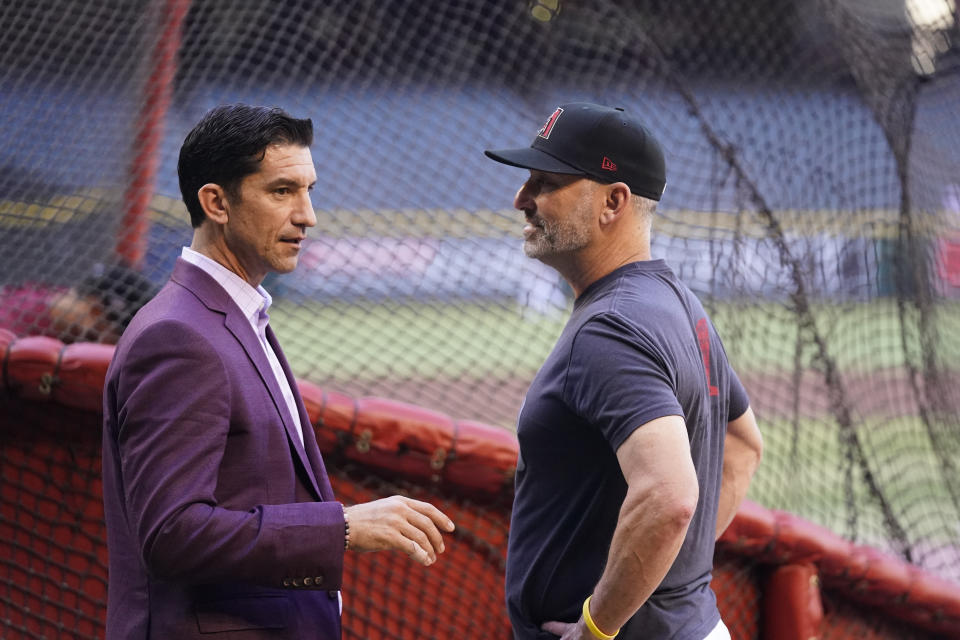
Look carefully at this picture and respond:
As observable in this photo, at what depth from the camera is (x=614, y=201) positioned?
6.73 ft

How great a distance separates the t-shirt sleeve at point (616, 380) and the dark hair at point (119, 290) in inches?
65.0

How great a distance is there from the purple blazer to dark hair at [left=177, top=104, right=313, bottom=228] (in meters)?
0.15

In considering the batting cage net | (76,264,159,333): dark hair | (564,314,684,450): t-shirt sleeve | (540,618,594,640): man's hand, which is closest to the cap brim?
(564,314,684,450): t-shirt sleeve

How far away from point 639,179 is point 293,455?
2.82 feet

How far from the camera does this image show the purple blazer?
4.94 ft

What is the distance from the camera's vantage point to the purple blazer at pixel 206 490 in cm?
151

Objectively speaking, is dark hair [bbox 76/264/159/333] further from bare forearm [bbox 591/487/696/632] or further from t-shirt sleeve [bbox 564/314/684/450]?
bare forearm [bbox 591/487/696/632]

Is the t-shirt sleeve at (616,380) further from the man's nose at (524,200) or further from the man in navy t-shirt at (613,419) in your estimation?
the man's nose at (524,200)

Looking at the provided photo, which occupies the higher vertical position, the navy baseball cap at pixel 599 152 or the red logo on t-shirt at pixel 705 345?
the navy baseball cap at pixel 599 152

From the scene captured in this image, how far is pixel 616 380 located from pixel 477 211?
83.8 inches

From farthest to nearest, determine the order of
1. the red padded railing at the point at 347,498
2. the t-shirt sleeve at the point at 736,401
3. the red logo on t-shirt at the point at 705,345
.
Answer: the red padded railing at the point at 347,498 < the t-shirt sleeve at the point at 736,401 < the red logo on t-shirt at the point at 705,345

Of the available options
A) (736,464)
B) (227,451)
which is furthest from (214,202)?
(736,464)

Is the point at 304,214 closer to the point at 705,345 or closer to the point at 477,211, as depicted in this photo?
the point at 705,345

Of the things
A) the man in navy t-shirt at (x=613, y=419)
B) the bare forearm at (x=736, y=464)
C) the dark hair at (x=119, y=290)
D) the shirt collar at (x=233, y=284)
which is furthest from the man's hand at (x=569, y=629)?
the dark hair at (x=119, y=290)
